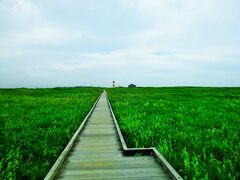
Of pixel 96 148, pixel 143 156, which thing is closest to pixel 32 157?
pixel 96 148

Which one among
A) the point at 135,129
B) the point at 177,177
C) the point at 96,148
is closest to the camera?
the point at 177,177

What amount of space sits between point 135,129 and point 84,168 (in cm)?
507

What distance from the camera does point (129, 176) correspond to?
17.9 ft

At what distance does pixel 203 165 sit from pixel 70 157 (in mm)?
3449

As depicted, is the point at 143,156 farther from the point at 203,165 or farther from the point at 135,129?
the point at 135,129

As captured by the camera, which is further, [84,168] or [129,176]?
[84,168]

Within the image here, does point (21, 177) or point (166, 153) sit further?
point (166, 153)

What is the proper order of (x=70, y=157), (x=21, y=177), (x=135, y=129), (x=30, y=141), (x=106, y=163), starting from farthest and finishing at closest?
(x=135, y=129)
(x=30, y=141)
(x=70, y=157)
(x=106, y=163)
(x=21, y=177)

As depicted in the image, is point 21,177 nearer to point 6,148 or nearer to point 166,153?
point 6,148

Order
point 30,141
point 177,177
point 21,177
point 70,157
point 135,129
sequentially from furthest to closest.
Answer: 1. point 135,129
2. point 30,141
3. point 70,157
4. point 21,177
5. point 177,177

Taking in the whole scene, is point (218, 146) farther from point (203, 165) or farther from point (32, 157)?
point (32, 157)

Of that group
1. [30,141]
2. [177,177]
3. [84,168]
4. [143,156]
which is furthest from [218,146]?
[30,141]

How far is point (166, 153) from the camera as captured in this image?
7188 mm

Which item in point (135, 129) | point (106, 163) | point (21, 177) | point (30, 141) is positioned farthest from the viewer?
point (135, 129)
